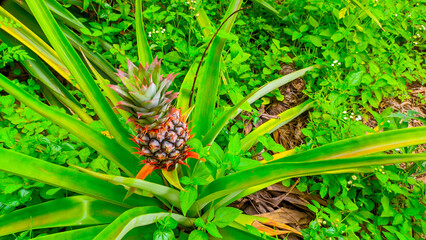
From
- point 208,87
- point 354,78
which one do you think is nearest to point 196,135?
point 208,87

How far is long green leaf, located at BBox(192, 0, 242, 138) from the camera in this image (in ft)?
3.91

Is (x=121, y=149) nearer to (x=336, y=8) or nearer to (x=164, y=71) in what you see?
(x=164, y=71)

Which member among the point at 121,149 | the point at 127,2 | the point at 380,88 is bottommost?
the point at 380,88

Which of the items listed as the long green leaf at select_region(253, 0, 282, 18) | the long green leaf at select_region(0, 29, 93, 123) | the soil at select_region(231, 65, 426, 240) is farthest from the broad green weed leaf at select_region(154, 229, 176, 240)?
the long green leaf at select_region(253, 0, 282, 18)

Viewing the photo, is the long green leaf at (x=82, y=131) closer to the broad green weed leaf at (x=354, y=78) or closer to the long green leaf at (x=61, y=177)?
the long green leaf at (x=61, y=177)

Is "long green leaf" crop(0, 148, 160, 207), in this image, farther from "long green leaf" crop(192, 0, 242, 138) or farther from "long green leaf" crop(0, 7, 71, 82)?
"long green leaf" crop(0, 7, 71, 82)

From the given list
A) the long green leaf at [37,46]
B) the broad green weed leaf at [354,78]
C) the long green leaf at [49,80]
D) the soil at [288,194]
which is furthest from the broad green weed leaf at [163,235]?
the broad green weed leaf at [354,78]

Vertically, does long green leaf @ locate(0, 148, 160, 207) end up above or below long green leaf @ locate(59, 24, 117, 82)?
below

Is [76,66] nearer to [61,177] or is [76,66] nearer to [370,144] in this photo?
[61,177]

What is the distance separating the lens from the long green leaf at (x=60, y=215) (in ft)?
3.24

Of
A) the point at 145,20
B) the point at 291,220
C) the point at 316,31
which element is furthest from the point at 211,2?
the point at 291,220

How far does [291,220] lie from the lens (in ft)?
5.11

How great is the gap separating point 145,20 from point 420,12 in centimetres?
238

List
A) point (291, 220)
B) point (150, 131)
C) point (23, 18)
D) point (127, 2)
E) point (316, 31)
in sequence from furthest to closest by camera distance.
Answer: point (127, 2) < point (316, 31) < point (23, 18) < point (291, 220) < point (150, 131)
